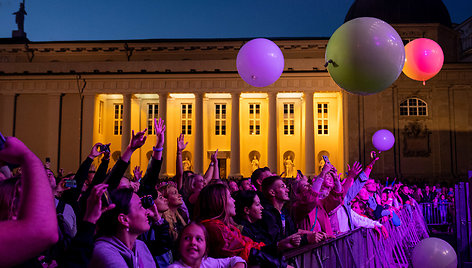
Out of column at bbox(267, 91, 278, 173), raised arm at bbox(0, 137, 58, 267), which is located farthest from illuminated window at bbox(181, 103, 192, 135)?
raised arm at bbox(0, 137, 58, 267)

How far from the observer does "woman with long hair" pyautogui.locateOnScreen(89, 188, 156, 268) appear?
3309 mm

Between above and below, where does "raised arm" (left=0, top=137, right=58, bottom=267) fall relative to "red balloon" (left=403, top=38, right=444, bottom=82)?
below

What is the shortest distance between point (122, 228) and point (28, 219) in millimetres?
1867

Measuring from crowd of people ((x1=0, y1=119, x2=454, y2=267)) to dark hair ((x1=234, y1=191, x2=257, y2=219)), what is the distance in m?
0.01

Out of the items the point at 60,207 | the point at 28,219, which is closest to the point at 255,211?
the point at 60,207

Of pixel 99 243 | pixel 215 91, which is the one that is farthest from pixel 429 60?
pixel 215 91

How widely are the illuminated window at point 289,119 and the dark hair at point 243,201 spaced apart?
34.9 metres

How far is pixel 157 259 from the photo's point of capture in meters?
4.64

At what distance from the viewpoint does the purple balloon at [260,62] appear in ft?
31.7

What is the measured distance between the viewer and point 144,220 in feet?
11.5

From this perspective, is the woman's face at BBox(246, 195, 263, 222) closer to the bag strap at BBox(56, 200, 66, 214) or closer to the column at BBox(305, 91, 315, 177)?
the bag strap at BBox(56, 200, 66, 214)

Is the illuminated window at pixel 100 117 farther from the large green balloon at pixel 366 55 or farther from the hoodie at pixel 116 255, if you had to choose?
the hoodie at pixel 116 255

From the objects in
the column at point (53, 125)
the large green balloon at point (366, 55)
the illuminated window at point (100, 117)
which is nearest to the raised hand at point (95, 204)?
the large green balloon at point (366, 55)

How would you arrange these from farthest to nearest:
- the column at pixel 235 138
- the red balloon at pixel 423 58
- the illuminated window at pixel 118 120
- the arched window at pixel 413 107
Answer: the illuminated window at pixel 118 120 → the column at pixel 235 138 → the arched window at pixel 413 107 → the red balloon at pixel 423 58
